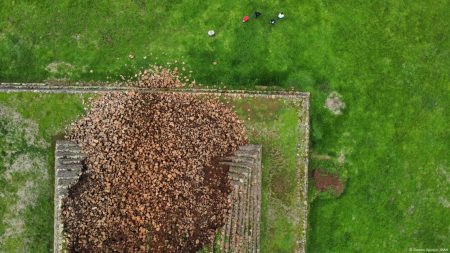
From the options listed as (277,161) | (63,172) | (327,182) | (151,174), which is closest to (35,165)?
(63,172)

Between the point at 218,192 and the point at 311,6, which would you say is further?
the point at 311,6

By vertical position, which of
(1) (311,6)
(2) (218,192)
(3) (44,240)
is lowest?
(3) (44,240)

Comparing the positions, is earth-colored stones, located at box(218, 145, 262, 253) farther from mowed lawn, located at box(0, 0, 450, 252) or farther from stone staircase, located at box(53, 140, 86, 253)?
stone staircase, located at box(53, 140, 86, 253)

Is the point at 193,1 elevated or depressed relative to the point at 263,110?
elevated

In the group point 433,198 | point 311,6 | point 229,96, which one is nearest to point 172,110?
point 229,96

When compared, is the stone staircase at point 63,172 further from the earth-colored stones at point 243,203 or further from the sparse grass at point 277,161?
the sparse grass at point 277,161

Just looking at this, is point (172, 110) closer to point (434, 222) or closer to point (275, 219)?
point (275, 219)

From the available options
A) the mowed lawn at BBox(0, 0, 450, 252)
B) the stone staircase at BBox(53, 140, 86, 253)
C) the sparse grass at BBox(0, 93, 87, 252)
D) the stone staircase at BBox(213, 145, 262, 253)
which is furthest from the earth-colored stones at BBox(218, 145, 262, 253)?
the sparse grass at BBox(0, 93, 87, 252)

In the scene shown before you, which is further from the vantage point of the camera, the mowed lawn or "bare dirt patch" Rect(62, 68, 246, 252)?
the mowed lawn
